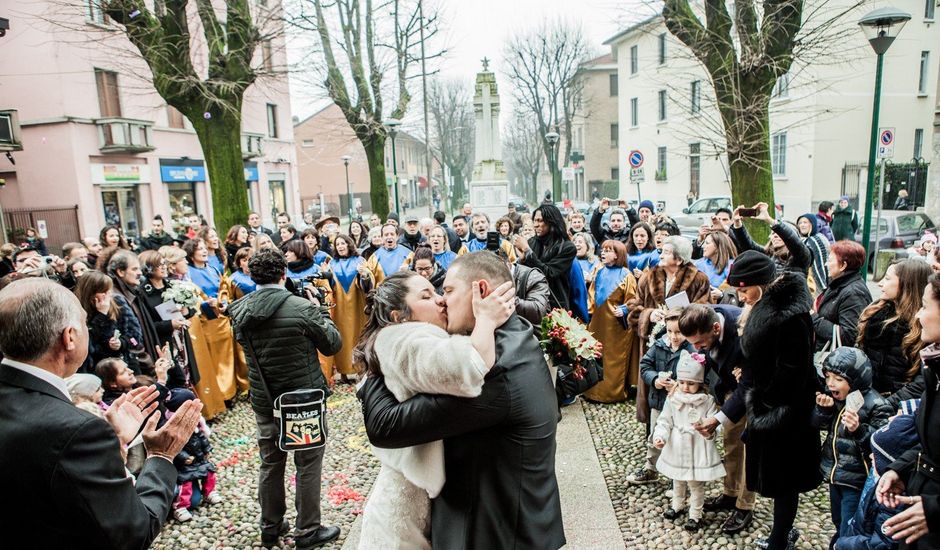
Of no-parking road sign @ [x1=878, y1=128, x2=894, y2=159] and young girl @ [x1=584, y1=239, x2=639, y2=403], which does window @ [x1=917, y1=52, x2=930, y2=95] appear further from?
young girl @ [x1=584, y1=239, x2=639, y2=403]

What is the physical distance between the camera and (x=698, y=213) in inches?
871

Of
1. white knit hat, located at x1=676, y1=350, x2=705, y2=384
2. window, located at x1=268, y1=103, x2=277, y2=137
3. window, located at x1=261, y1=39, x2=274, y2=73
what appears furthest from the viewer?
window, located at x1=268, y1=103, x2=277, y2=137

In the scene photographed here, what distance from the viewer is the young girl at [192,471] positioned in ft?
15.3

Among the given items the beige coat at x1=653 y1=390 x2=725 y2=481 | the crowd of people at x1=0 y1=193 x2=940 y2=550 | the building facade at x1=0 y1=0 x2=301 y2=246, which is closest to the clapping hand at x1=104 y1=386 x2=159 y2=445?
the crowd of people at x1=0 y1=193 x2=940 y2=550

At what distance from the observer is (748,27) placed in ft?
30.5

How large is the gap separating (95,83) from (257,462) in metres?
19.5

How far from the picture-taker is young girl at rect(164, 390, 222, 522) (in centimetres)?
466

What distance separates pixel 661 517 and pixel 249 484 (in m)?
3.48

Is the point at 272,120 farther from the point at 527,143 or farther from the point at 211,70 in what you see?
the point at 527,143

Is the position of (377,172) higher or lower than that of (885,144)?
higher

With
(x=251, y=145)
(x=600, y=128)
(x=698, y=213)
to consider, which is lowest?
(x=698, y=213)

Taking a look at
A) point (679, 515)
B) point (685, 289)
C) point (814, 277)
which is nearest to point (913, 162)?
point (814, 277)

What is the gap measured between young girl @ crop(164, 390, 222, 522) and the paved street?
0.33 feet

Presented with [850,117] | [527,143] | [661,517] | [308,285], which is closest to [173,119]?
[308,285]
